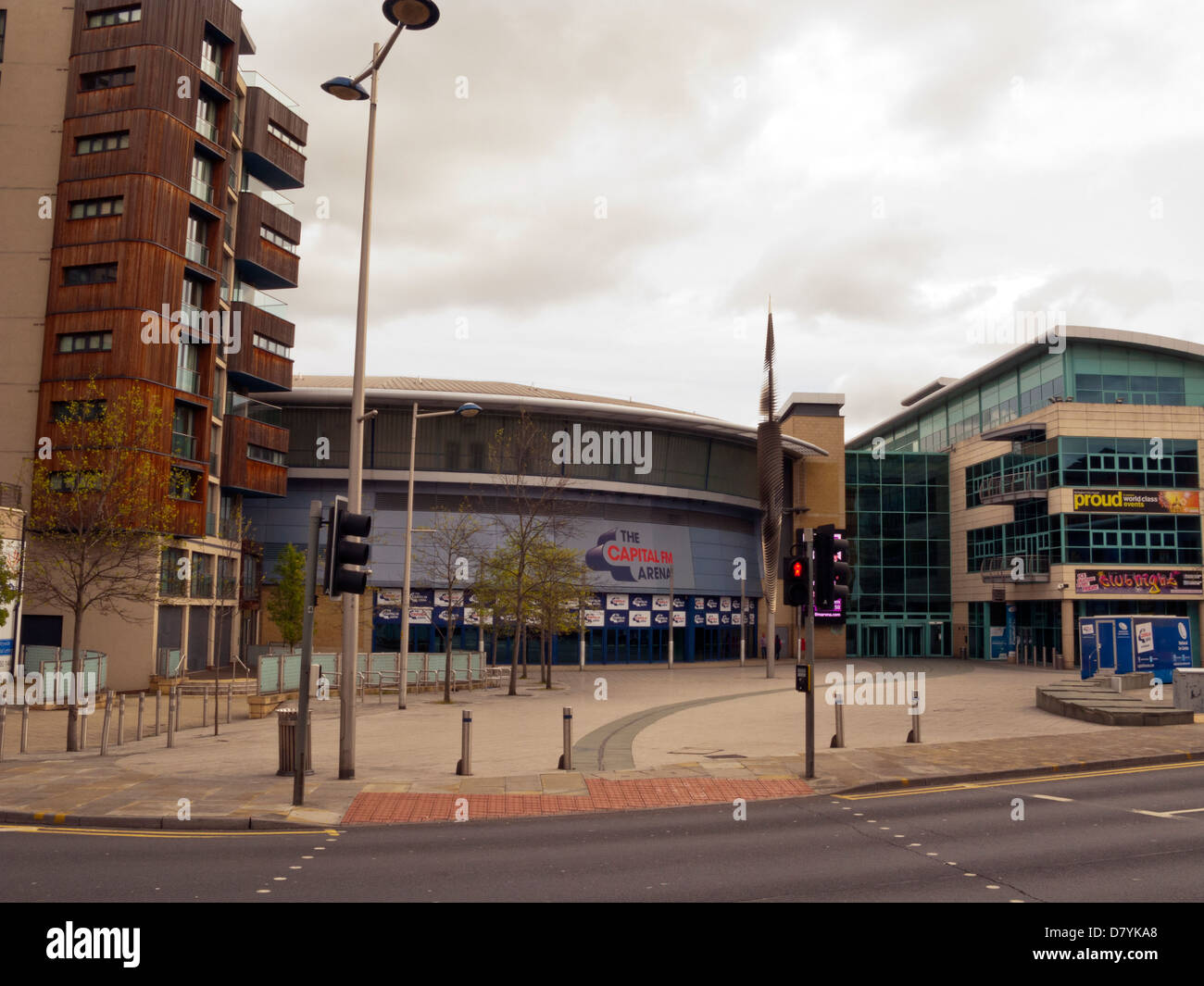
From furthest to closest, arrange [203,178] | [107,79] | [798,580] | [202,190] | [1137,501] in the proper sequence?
[1137,501] < [203,178] < [202,190] < [107,79] < [798,580]

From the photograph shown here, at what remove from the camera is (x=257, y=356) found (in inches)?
1823

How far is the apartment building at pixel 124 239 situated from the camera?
3697 centimetres

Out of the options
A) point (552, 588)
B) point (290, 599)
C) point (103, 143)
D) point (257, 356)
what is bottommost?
point (290, 599)

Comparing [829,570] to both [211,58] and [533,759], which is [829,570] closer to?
[533,759]

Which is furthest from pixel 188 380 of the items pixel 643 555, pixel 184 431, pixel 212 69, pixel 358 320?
pixel 358 320

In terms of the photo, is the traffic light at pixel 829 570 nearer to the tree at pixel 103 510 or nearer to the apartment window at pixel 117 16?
the tree at pixel 103 510

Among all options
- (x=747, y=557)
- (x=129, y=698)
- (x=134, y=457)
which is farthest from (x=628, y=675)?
(x=134, y=457)

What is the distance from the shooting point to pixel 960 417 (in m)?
66.2

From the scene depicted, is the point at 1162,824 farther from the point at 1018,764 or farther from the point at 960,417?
the point at 960,417

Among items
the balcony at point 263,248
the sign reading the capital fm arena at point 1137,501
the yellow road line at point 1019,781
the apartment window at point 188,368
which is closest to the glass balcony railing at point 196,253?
the apartment window at point 188,368

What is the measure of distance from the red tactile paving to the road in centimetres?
44

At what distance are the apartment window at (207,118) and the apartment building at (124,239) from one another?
9 cm

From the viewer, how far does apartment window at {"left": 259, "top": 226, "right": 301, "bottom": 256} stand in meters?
47.6

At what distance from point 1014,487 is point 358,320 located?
47.0 m
